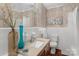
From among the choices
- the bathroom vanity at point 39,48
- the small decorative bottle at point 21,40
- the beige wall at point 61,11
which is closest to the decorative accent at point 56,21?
the beige wall at point 61,11

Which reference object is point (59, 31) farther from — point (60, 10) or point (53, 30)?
point (60, 10)

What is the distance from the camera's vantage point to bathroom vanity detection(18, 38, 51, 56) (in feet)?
4.06

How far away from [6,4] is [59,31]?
564mm

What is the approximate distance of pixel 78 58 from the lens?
1236mm

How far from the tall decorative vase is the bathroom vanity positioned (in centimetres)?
→ 12

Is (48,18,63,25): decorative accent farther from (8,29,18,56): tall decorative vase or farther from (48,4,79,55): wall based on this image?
(8,29,18,56): tall decorative vase

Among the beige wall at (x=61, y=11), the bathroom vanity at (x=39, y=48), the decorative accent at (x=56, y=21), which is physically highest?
the beige wall at (x=61, y=11)

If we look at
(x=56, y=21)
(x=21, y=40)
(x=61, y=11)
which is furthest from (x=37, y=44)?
(x=61, y=11)

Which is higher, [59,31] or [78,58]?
[59,31]

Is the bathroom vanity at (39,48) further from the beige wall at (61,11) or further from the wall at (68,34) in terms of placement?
the beige wall at (61,11)

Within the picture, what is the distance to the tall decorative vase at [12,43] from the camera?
1.25m

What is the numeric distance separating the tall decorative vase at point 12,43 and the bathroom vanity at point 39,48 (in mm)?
118

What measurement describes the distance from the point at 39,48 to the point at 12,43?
10.2 inches

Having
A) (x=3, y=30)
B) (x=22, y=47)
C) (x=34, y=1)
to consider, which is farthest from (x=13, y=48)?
(x=34, y=1)
